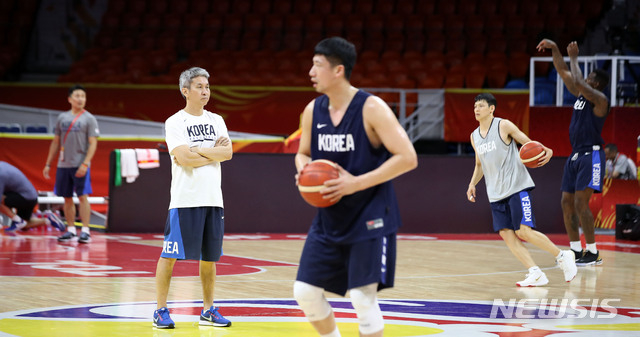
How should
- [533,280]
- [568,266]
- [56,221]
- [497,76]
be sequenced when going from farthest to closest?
[497,76] < [56,221] < [568,266] < [533,280]

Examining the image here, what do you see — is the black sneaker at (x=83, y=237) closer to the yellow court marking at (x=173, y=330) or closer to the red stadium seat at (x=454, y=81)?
the yellow court marking at (x=173, y=330)

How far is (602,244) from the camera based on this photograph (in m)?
13.7

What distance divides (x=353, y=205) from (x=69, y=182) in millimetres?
8252

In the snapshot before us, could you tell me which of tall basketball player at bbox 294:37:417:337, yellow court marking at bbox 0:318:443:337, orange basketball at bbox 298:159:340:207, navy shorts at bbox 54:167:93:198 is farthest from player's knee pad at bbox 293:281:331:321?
navy shorts at bbox 54:167:93:198

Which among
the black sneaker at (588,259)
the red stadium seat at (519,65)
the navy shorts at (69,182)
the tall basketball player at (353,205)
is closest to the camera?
the tall basketball player at (353,205)

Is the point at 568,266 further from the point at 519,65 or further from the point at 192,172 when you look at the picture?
the point at 519,65

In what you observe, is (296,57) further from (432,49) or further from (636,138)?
(636,138)

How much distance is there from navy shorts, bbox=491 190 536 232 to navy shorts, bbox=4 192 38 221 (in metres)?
7.11

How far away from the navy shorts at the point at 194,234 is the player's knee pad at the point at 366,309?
2051 mm

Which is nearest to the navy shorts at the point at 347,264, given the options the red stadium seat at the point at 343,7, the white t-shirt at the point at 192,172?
the white t-shirt at the point at 192,172

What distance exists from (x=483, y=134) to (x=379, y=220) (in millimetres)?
4780

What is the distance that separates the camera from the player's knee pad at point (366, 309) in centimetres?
484

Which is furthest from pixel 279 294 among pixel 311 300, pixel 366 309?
pixel 366 309

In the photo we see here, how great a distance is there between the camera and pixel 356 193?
4879 mm
